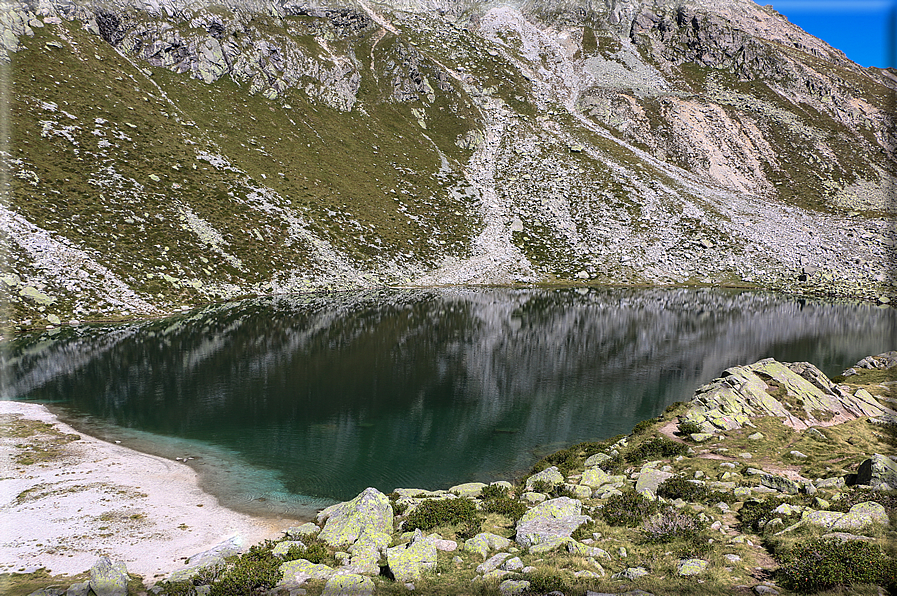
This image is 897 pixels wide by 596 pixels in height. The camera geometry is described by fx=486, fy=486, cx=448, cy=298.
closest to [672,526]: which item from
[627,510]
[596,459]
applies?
[627,510]

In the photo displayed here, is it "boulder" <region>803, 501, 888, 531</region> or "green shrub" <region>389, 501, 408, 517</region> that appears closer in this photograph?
"boulder" <region>803, 501, 888, 531</region>

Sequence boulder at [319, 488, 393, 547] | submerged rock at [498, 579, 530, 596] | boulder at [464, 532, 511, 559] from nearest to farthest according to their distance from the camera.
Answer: submerged rock at [498, 579, 530, 596], boulder at [464, 532, 511, 559], boulder at [319, 488, 393, 547]

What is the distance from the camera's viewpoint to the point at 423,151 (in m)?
128

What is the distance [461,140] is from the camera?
134 m

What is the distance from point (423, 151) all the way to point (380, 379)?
9876 centimetres

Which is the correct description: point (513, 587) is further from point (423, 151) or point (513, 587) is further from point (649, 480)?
point (423, 151)

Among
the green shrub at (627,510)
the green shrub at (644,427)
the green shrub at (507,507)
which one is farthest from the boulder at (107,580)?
the green shrub at (644,427)

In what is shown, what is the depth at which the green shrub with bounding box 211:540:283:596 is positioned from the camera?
12398mm

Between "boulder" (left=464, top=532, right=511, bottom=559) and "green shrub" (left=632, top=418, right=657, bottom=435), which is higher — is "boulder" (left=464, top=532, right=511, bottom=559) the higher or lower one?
the lower one

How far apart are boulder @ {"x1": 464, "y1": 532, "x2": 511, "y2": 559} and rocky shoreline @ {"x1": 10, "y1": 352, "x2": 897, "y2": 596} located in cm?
4

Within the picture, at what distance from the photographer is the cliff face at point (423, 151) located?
73938mm

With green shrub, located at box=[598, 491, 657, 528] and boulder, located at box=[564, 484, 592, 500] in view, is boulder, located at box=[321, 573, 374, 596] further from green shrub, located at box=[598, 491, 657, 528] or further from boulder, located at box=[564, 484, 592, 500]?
boulder, located at box=[564, 484, 592, 500]

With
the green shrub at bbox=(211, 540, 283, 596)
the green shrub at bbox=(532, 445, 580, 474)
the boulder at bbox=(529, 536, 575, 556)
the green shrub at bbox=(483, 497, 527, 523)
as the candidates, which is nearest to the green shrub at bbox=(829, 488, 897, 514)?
the boulder at bbox=(529, 536, 575, 556)

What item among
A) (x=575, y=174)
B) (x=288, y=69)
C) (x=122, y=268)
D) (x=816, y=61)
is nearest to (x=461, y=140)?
(x=575, y=174)
